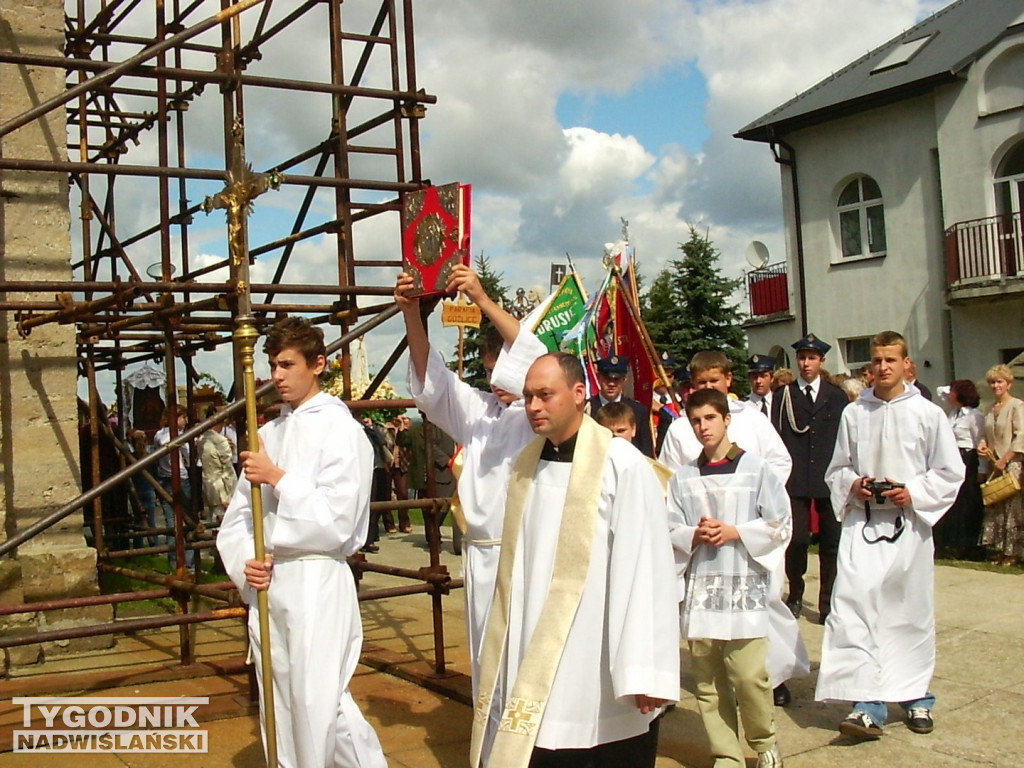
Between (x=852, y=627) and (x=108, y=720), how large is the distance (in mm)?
3790

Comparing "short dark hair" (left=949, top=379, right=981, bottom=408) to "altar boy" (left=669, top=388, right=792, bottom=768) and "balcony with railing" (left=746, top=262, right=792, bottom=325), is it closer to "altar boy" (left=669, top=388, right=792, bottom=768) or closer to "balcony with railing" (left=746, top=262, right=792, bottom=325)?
"altar boy" (left=669, top=388, right=792, bottom=768)

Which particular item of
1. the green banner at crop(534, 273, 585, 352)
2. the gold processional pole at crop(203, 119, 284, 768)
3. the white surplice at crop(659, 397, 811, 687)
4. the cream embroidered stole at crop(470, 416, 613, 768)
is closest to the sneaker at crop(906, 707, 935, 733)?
the white surplice at crop(659, 397, 811, 687)

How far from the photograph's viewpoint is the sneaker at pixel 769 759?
4793 millimetres

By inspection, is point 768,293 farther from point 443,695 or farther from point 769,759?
point 769,759

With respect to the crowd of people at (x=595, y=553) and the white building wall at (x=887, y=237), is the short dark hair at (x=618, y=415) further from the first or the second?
the white building wall at (x=887, y=237)

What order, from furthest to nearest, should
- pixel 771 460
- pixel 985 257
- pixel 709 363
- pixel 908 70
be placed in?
pixel 908 70 < pixel 985 257 < pixel 771 460 < pixel 709 363

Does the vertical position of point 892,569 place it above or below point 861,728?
above

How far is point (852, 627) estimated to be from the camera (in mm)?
5668

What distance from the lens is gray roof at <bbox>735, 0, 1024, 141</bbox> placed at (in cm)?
2106

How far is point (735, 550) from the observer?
493cm

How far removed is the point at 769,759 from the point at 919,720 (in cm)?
113

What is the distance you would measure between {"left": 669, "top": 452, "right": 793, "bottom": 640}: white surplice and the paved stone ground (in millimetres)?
751

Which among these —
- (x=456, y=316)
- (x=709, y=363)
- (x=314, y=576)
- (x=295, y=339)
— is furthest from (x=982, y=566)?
(x=295, y=339)

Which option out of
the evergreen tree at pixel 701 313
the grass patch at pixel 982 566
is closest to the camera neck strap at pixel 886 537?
the grass patch at pixel 982 566
